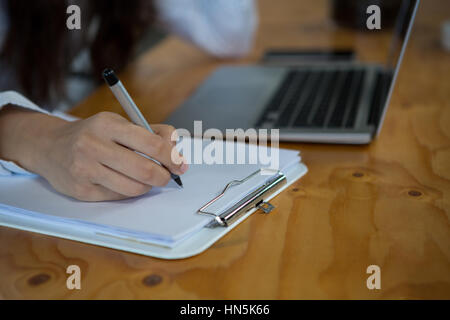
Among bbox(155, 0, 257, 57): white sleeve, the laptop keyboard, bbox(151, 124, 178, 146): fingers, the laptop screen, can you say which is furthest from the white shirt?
bbox(151, 124, 178, 146): fingers

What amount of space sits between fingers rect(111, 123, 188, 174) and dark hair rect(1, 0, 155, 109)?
1.82ft

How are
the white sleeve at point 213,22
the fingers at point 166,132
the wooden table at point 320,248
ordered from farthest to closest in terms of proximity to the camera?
the white sleeve at point 213,22, the fingers at point 166,132, the wooden table at point 320,248

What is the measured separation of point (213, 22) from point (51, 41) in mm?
406

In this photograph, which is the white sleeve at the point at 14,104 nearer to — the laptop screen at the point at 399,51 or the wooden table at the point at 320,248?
the wooden table at the point at 320,248

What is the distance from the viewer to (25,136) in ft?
1.81

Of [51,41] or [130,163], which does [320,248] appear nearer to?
[130,163]

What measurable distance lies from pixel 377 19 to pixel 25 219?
1072mm

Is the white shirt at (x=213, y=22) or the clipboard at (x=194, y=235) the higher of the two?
the white shirt at (x=213, y=22)

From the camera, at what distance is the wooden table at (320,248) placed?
390 mm

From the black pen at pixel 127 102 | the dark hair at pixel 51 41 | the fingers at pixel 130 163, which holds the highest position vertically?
the dark hair at pixel 51 41

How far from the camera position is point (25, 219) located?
496mm

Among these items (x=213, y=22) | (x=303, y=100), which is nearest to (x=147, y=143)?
(x=303, y=100)

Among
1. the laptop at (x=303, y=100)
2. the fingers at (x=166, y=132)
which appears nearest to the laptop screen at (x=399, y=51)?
the laptop at (x=303, y=100)

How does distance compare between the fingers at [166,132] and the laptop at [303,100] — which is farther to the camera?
the laptop at [303,100]
